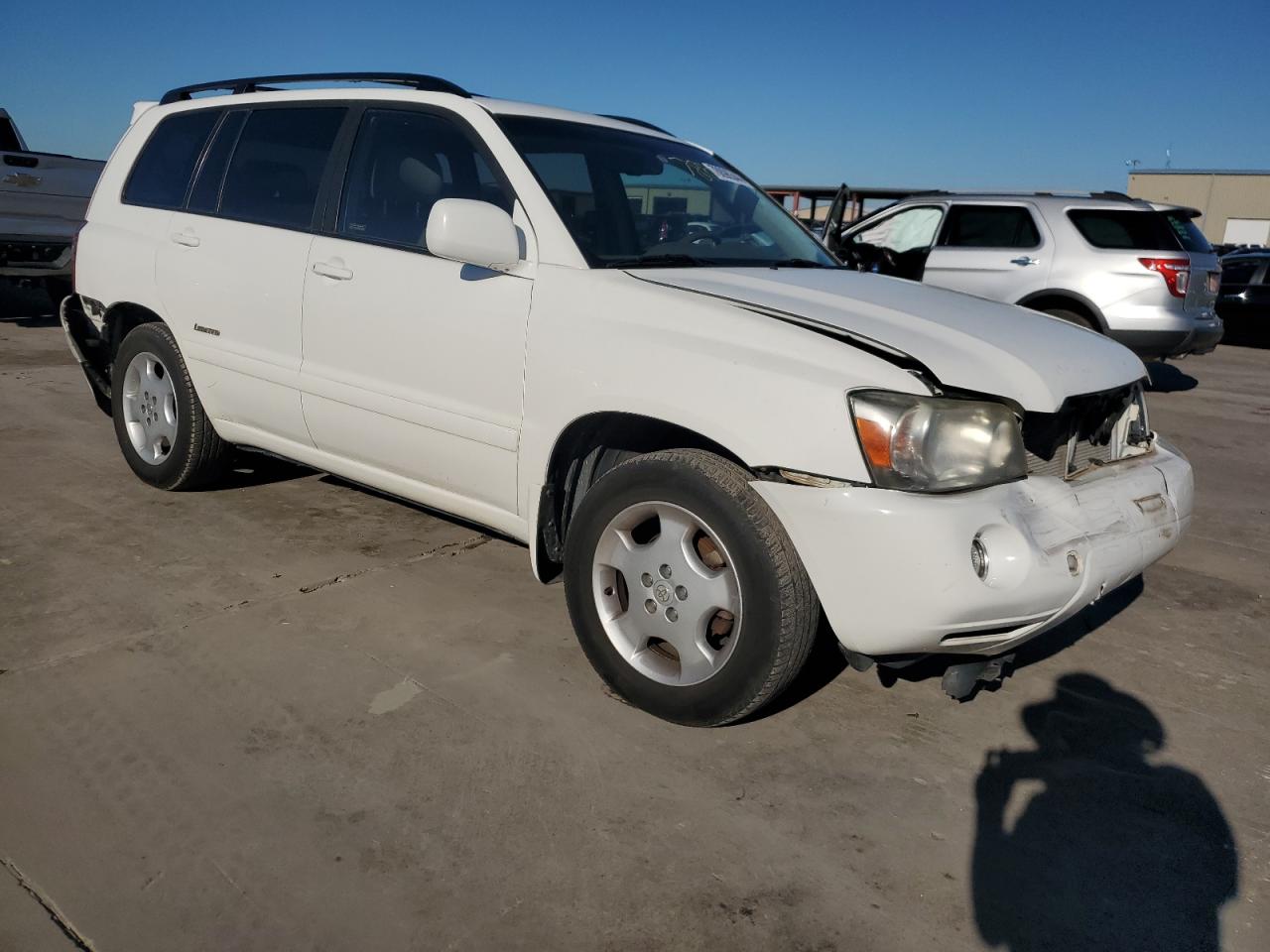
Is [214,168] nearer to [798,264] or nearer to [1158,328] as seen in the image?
[798,264]

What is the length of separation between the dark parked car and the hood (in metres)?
13.1

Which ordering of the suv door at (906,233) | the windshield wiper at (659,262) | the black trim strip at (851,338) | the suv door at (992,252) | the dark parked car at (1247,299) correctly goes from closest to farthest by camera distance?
1. the black trim strip at (851,338)
2. the windshield wiper at (659,262)
3. the suv door at (992,252)
4. the suv door at (906,233)
5. the dark parked car at (1247,299)

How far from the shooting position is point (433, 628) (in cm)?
344

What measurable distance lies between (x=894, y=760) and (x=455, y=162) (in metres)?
2.42

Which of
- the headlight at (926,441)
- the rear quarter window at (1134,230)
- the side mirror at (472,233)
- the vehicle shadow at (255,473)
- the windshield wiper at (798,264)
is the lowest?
the vehicle shadow at (255,473)

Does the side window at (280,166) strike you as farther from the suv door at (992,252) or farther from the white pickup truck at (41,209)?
the white pickup truck at (41,209)

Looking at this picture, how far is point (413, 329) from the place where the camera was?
3.38 meters

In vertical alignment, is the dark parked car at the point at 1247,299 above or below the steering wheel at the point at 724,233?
below

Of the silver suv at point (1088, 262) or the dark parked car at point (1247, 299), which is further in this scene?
the dark parked car at point (1247, 299)

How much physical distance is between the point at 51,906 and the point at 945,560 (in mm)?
2050

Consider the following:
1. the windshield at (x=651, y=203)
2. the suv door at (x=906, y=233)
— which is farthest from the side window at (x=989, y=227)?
the windshield at (x=651, y=203)

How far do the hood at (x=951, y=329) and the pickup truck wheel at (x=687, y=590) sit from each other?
0.53 meters

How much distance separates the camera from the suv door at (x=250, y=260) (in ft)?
12.7

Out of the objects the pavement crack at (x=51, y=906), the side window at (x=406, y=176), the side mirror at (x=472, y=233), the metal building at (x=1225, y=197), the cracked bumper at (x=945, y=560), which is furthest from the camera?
the metal building at (x=1225, y=197)
